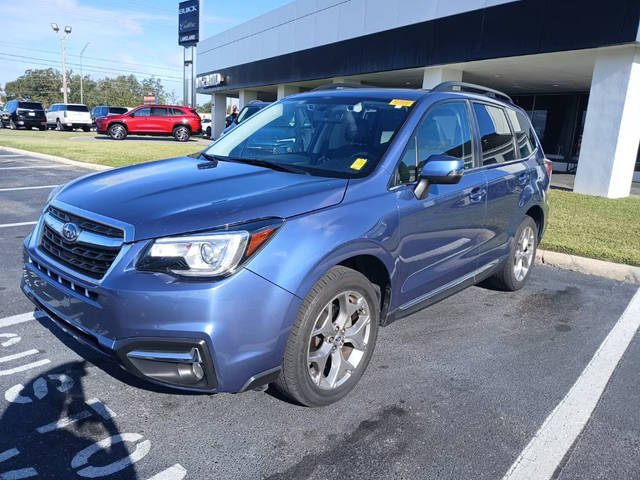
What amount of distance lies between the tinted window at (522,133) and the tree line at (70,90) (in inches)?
4355

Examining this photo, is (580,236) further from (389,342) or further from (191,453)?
(191,453)

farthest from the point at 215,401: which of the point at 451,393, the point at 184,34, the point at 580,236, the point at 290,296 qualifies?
the point at 184,34

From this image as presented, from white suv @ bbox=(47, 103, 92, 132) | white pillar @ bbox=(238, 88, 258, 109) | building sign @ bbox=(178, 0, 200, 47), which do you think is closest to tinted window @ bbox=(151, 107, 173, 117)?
white pillar @ bbox=(238, 88, 258, 109)

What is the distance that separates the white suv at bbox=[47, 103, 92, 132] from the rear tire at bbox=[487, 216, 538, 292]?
36320mm

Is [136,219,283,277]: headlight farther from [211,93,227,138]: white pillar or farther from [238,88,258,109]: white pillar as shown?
[211,93,227,138]: white pillar

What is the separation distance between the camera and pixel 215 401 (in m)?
2.91

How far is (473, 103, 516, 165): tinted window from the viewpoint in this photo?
416 cm

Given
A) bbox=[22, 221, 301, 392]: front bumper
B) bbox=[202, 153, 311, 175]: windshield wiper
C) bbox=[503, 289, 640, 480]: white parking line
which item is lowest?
bbox=[503, 289, 640, 480]: white parking line

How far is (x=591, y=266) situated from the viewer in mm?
5926

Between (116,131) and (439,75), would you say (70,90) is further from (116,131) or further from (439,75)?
(439,75)

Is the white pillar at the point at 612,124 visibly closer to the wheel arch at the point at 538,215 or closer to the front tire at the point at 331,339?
the wheel arch at the point at 538,215

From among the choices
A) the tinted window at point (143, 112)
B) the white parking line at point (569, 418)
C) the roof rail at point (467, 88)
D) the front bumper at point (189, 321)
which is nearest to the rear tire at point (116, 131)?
the tinted window at point (143, 112)

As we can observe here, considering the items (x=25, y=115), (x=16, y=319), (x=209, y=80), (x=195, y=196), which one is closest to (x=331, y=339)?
(x=195, y=196)

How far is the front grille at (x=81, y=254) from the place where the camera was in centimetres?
243
